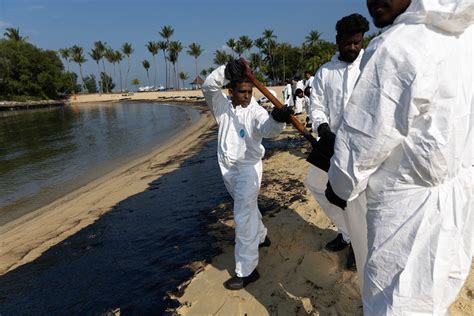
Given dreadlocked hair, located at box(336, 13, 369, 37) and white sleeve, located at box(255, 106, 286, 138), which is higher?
dreadlocked hair, located at box(336, 13, 369, 37)

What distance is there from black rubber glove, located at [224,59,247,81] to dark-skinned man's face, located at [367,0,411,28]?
66.0 inches

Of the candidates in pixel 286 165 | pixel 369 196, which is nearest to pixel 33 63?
pixel 286 165

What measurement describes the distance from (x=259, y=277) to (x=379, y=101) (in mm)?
2578

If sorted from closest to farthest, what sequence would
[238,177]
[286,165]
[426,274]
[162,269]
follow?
[426,274], [238,177], [162,269], [286,165]

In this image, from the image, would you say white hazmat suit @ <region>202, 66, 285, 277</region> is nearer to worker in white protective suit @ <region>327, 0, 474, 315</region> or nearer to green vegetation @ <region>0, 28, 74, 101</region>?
worker in white protective suit @ <region>327, 0, 474, 315</region>

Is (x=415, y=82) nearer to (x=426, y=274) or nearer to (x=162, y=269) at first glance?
(x=426, y=274)

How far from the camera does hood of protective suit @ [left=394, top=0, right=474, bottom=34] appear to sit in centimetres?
145

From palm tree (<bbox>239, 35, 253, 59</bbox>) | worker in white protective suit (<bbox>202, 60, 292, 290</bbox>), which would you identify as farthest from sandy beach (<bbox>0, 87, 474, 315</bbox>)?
palm tree (<bbox>239, 35, 253, 59</bbox>)

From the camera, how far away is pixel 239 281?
11.4 feet

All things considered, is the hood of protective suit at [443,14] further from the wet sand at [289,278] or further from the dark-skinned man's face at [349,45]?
the wet sand at [289,278]

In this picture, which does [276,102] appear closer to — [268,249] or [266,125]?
[266,125]

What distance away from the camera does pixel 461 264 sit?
1729 millimetres

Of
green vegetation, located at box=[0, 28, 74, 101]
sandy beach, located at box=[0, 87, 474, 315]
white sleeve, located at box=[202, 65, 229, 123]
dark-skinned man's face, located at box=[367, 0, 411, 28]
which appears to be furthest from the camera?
green vegetation, located at box=[0, 28, 74, 101]

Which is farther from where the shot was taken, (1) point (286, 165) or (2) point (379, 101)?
(1) point (286, 165)
